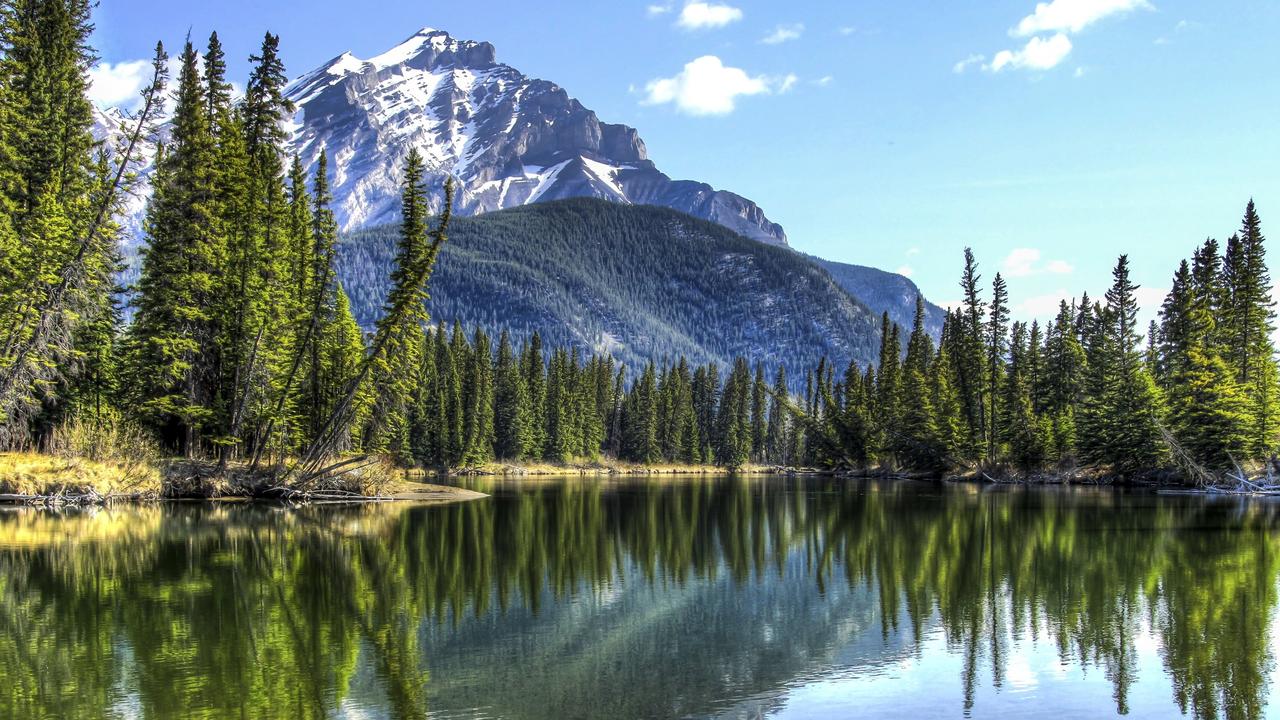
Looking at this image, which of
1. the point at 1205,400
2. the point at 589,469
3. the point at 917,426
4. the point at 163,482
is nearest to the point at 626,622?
the point at 163,482

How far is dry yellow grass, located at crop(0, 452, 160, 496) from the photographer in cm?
3450

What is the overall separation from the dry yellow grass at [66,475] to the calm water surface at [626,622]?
5.77 meters

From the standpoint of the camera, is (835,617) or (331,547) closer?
(835,617)

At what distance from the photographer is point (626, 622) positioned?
16000 mm

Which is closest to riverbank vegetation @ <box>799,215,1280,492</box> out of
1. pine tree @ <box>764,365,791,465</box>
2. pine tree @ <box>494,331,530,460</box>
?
pine tree @ <box>494,331,530,460</box>

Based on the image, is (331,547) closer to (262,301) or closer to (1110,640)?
(1110,640)

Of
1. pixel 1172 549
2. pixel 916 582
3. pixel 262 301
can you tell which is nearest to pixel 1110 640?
pixel 916 582

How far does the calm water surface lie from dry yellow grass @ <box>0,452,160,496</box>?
5.77 m

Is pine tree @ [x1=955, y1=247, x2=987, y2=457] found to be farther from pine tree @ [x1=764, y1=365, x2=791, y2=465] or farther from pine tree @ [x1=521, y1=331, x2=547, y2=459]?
pine tree @ [x1=764, y1=365, x2=791, y2=465]

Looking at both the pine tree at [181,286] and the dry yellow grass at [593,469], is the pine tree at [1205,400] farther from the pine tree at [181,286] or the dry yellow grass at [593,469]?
the dry yellow grass at [593,469]

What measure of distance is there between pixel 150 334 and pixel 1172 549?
39.5 meters

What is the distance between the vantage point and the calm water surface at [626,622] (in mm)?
11258

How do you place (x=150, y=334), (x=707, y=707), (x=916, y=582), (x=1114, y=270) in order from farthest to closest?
1. (x=1114, y=270)
2. (x=150, y=334)
3. (x=916, y=582)
4. (x=707, y=707)

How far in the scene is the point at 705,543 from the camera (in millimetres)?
28578
